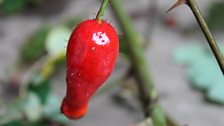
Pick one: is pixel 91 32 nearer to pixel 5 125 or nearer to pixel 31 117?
pixel 5 125

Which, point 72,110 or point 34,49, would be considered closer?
point 72,110

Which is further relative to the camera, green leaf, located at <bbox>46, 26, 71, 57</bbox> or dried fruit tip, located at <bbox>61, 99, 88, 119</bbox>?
green leaf, located at <bbox>46, 26, 71, 57</bbox>

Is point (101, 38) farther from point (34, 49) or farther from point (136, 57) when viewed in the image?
point (34, 49)

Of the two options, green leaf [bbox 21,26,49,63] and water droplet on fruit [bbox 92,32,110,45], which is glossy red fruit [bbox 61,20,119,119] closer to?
water droplet on fruit [bbox 92,32,110,45]

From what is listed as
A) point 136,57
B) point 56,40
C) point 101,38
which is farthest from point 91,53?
point 56,40

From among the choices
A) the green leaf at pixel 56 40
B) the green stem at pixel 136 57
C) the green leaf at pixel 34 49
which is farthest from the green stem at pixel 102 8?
the green leaf at pixel 34 49

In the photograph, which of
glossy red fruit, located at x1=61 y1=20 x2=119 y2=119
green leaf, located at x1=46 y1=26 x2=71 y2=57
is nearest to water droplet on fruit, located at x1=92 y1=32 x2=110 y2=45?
glossy red fruit, located at x1=61 y1=20 x2=119 y2=119
